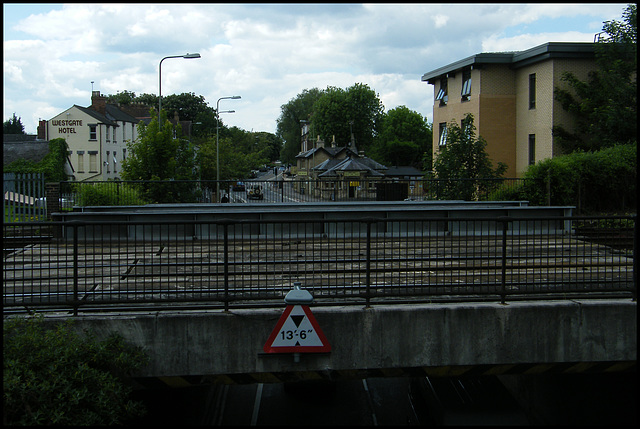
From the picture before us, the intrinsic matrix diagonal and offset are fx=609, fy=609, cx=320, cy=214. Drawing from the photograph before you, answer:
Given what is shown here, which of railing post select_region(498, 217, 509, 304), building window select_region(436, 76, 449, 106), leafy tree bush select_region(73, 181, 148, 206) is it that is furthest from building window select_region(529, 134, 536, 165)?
railing post select_region(498, 217, 509, 304)

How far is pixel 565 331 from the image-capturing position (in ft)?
25.7

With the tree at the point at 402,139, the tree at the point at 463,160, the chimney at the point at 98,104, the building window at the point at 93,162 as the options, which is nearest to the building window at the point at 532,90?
the tree at the point at 463,160

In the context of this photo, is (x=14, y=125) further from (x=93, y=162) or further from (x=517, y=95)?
(x=517, y=95)

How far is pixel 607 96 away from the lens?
97.6ft

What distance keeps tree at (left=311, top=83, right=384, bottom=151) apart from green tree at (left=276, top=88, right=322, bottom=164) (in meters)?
34.3

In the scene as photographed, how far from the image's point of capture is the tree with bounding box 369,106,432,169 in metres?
101

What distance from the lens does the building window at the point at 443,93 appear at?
42.2 metres

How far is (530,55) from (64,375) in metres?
32.1

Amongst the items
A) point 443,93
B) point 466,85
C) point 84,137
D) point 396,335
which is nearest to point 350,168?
point 443,93

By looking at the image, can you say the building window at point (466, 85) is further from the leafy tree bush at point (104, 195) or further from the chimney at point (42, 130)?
the chimney at point (42, 130)

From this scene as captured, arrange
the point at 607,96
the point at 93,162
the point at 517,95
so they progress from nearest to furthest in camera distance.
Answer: the point at 607,96 < the point at 517,95 < the point at 93,162

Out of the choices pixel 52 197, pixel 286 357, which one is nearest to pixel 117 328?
pixel 286 357

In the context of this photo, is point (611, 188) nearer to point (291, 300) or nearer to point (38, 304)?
point (291, 300)

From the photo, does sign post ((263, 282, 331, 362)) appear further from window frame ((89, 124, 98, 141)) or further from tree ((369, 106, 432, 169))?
tree ((369, 106, 432, 169))
